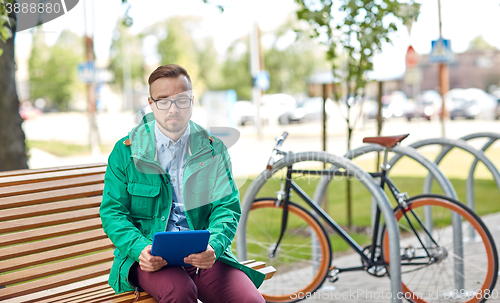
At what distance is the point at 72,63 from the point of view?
64.6 metres

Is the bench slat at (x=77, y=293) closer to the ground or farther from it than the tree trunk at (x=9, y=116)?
closer to the ground

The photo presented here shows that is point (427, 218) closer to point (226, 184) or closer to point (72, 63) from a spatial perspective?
point (226, 184)

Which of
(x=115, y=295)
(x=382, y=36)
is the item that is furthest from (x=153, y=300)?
(x=382, y=36)

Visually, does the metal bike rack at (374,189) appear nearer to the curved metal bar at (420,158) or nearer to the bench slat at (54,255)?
the curved metal bar at (420,158)

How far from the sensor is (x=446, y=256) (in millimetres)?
3643

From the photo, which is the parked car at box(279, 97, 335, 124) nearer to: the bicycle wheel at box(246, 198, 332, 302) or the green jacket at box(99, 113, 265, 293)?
the bicycle wheel at box(246, 198, 332, 302)

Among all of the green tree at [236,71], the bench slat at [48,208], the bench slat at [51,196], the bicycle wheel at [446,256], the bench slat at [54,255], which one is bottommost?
the bicycle wheel at [446,256]

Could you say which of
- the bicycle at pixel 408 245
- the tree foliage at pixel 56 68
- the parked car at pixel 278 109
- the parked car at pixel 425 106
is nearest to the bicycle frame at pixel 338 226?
the bicycle at pixel 408 245

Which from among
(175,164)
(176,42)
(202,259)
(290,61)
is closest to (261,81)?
(175,164)

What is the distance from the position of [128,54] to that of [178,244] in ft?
192

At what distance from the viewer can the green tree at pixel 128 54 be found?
5606 cm

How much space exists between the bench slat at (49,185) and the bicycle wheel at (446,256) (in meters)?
1.89

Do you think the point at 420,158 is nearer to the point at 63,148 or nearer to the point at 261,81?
the point at 261,81

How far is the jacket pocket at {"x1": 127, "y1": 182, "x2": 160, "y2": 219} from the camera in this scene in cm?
246
